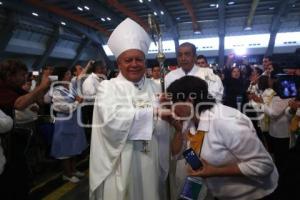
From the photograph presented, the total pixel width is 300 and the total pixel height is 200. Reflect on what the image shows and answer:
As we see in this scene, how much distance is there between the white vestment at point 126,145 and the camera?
7.25ft

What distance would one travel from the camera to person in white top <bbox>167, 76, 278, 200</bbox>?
6.20ft

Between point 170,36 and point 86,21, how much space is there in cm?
572

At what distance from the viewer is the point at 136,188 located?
2389mm

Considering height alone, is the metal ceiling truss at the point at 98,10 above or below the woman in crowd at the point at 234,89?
above

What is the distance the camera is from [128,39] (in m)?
2.50

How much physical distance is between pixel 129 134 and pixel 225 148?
2.20 feet

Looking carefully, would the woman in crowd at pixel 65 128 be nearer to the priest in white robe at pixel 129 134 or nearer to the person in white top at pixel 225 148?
the priest in white robe at pixel 129 134

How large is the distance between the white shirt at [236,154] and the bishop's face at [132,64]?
0.66 metres

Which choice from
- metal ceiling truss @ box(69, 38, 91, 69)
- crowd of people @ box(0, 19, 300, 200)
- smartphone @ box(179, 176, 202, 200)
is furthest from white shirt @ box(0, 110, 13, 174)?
metal ceiling truss @ box(69, 38, 91, 69)

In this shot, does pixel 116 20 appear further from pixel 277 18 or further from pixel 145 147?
pixel 145 147

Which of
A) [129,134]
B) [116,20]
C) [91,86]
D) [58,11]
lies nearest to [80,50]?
[116,20]

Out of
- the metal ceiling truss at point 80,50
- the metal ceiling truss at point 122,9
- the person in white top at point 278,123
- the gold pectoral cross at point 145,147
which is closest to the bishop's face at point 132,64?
the gold pectoral cross at point 145,147

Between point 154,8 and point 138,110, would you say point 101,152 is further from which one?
point 154,8

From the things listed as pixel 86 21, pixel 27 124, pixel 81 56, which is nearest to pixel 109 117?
pixel 27 124
